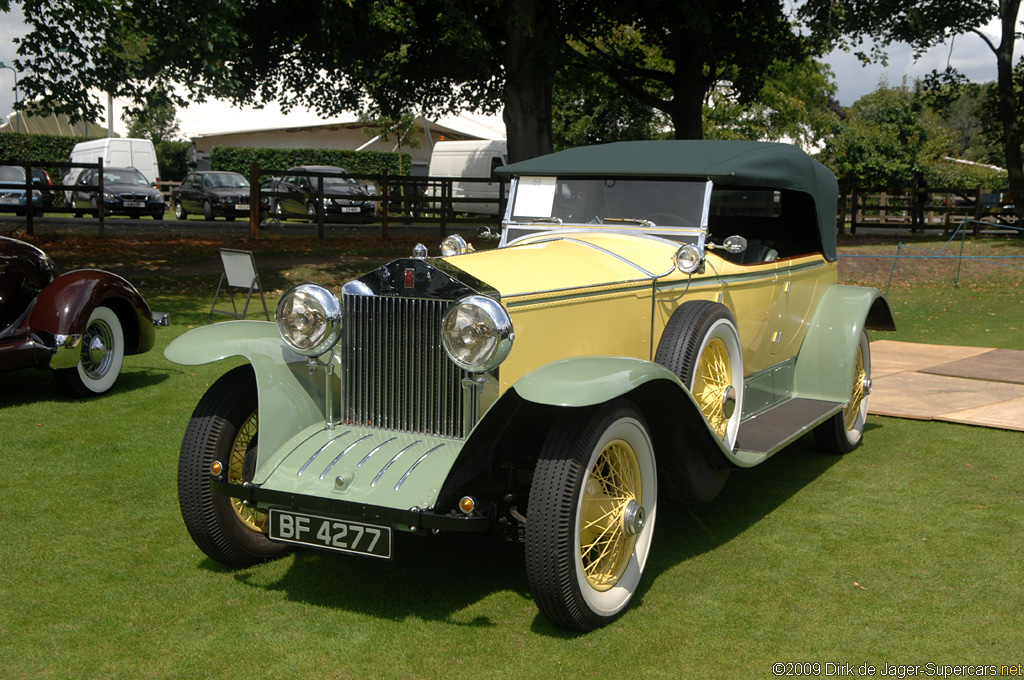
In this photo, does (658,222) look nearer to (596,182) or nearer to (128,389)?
(596,182)

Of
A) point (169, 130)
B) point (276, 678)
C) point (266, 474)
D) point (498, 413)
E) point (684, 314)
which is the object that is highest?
point (169, 130)

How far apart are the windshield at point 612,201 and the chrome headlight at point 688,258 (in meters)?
0.55

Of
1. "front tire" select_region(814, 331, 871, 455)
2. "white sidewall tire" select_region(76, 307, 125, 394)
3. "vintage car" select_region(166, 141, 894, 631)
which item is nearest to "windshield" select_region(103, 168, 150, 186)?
"white sidewall tire" select_region(76, 307, 125, 394)

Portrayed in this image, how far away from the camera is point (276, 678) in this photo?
10.6ft

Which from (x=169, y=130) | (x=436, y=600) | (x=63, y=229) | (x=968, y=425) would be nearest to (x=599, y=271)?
(x=436, y=600)

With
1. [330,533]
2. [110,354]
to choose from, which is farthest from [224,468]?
[110,354]

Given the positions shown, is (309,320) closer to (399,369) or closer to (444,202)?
(399,369)

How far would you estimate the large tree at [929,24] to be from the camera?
1927 cm

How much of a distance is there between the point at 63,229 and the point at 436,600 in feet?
59.6

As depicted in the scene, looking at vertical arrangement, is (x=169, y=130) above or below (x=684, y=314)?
above

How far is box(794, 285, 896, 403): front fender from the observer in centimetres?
605

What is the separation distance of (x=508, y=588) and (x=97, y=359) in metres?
4.72

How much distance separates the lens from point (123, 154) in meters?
31.1

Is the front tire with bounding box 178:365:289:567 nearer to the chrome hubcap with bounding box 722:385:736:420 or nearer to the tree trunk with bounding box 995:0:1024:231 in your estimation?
the chrome hubcap with bounding box 722:385:736:420
